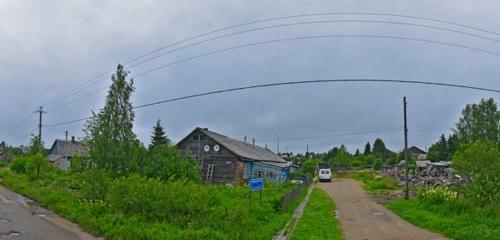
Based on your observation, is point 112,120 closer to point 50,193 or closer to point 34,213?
point 50,193

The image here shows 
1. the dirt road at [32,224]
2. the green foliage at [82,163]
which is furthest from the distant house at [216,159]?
the dirt road at [32,224]

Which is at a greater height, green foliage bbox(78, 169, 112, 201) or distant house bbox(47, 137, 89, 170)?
distant house bbox(47, 137, 89, 170)

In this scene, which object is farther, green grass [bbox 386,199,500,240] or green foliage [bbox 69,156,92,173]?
green foliage [bbox 69,156,92,173]

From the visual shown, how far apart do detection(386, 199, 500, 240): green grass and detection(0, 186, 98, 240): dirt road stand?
39.3 ft

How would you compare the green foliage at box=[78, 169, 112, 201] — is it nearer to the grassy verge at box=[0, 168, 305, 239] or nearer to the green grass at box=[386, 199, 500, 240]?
the grassy verge at box=[0, 168, 305, 239]

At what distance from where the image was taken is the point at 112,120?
25.4 metres

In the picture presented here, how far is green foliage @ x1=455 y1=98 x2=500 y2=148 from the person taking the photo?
237 ft

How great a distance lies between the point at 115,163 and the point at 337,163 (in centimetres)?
7758

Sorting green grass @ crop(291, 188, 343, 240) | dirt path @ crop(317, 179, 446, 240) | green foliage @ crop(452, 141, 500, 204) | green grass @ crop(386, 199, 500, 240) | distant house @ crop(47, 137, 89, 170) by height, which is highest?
distant house @ crop(47, 137, 89, 170)

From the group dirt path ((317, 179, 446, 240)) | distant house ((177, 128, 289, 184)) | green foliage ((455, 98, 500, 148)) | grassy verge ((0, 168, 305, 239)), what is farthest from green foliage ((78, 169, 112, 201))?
green foliage ((455, 98, 500, 148))

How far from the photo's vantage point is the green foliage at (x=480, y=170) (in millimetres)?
21328

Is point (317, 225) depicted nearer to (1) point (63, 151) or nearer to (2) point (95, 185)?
(2) point (95, 185)

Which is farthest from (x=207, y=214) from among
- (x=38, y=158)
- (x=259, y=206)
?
(x=38, y=158)

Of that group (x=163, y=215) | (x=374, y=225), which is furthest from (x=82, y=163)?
(x=374, y=225)
